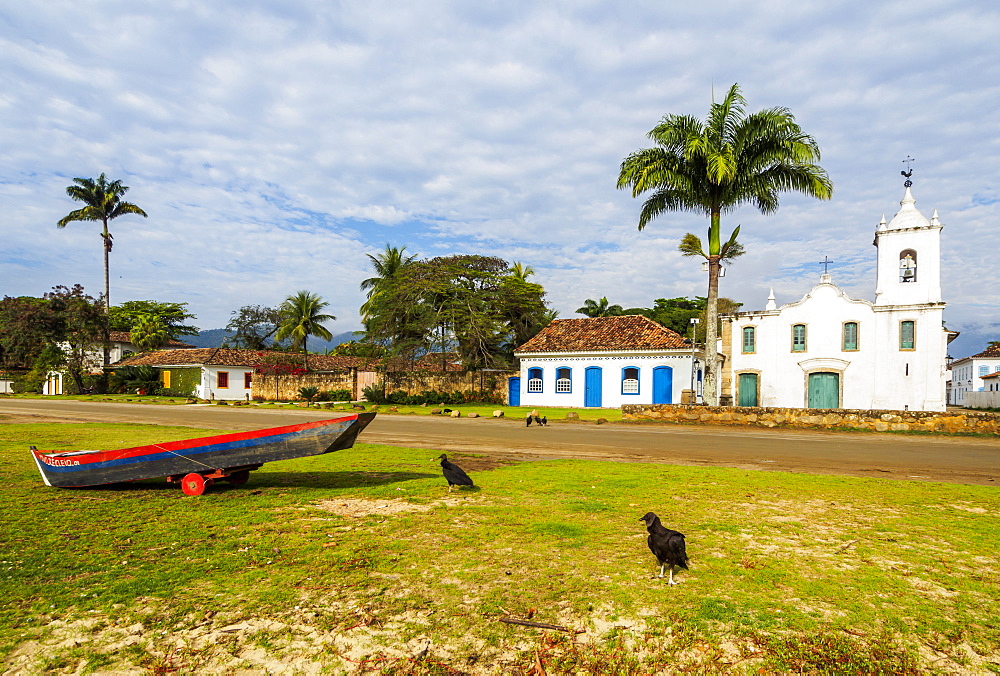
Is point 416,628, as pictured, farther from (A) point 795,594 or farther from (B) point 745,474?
(B) point 745,474

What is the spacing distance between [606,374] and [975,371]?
181 feet

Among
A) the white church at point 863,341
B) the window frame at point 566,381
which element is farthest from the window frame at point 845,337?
the window frame at point 566,381

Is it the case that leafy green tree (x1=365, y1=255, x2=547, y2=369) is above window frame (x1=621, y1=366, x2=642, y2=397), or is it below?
above

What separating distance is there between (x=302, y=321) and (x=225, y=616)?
163 ft

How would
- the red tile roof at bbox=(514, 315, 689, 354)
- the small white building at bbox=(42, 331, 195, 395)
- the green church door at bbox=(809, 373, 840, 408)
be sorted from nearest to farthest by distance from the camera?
the green church door at bbox=(809, 373, 840, 408) → the red tile roof at bbox=(514, 315, 689, 354) → the small white building at bbox=(42, 331, 195, 395)

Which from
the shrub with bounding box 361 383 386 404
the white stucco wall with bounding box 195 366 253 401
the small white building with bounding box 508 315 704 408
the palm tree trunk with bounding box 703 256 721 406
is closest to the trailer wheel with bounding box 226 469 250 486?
the palm tree trunk with bounding box 703 256 721 406

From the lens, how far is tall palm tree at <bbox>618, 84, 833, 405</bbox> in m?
20.2

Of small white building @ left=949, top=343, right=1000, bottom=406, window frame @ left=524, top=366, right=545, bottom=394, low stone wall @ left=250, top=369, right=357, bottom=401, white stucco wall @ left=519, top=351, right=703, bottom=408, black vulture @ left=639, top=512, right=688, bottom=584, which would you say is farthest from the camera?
small white building @ left=949, top=343, right=1000, bottom=406

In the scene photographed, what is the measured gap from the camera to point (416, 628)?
11.8 ft

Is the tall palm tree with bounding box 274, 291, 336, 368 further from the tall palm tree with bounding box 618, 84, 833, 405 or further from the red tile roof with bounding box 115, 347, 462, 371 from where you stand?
Answer: the tall palm tree with bounding box 618, 84, 833, 405

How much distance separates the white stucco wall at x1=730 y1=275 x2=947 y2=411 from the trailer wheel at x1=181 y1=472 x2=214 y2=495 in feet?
89.6

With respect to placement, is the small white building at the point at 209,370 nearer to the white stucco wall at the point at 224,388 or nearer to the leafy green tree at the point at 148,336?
the white stucco wall at the point at 224,388

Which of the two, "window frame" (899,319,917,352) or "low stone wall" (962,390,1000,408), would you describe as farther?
A: "low stone wall" (962,390,1000,408)

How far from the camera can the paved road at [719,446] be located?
11039 mm
